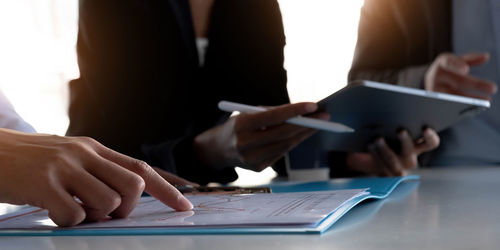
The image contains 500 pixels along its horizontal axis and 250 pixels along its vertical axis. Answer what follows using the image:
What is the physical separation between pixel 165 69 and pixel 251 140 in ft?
1.46

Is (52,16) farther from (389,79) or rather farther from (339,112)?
(339,112)

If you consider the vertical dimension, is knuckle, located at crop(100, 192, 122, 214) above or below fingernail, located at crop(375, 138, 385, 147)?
above

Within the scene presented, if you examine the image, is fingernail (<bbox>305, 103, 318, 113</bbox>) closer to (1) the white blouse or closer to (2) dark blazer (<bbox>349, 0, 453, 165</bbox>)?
(1) the white blouse

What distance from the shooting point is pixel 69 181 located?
0.42 meters

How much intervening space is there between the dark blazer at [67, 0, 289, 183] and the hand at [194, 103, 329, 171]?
2.4 inches

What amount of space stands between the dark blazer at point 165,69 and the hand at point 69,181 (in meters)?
0.72

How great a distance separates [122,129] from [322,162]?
0.50 m

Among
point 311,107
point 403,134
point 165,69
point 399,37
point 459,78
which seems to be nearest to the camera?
point 311,107

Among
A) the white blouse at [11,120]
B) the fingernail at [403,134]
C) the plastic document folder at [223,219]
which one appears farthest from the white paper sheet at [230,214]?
the fingernail at [403,134]

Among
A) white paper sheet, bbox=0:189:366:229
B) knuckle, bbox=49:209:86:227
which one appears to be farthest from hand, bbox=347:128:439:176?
knuckle, bbox=49:209:86:227

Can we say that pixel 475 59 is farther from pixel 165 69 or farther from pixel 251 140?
pixel 165 69

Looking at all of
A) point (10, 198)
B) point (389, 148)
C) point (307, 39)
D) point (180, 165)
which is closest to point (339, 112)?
point (389, 148)

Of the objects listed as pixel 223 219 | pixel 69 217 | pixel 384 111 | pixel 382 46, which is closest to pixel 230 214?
pixel 223 219

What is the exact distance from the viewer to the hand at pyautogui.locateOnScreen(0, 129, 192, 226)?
0.42 meters
